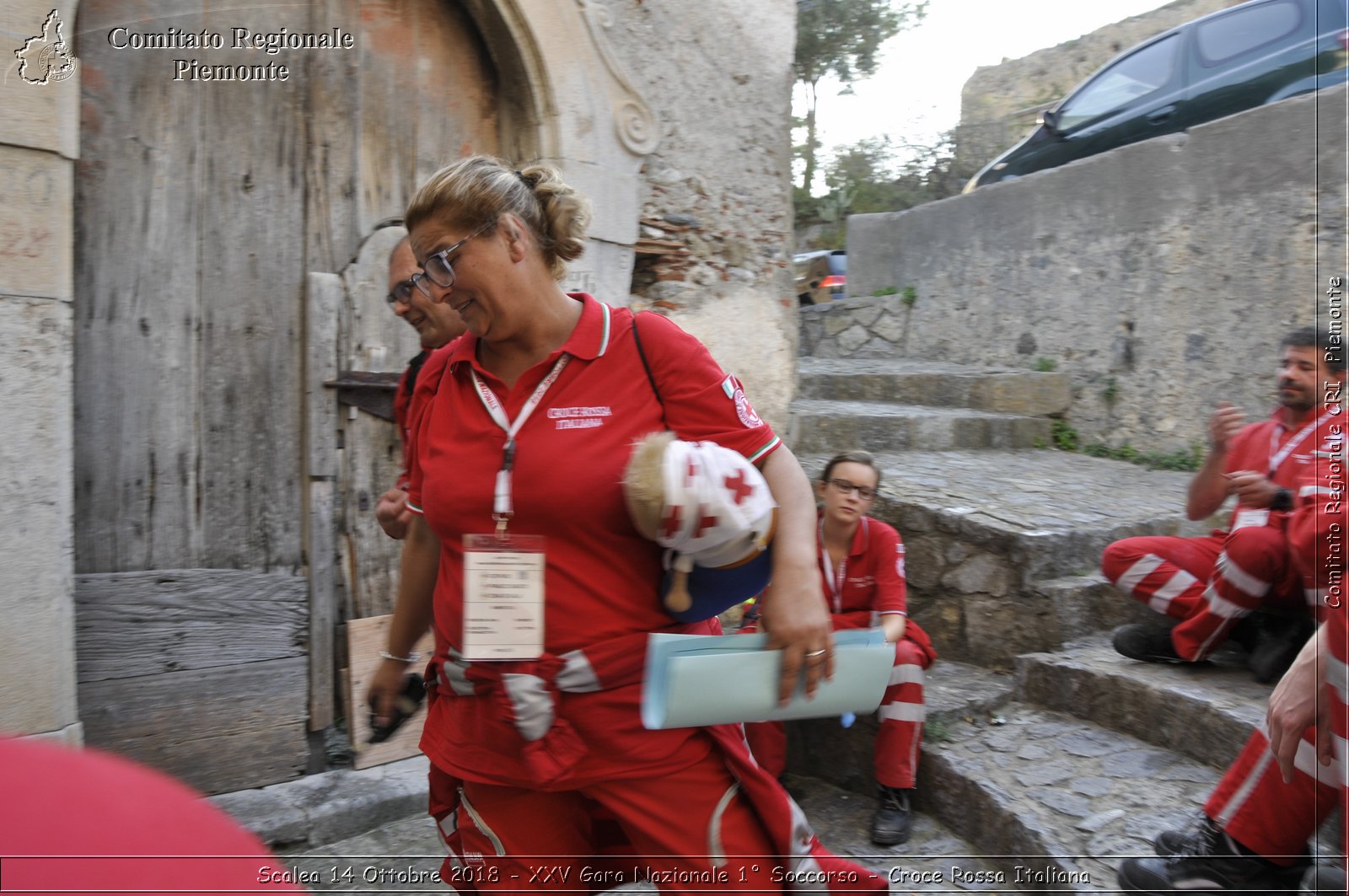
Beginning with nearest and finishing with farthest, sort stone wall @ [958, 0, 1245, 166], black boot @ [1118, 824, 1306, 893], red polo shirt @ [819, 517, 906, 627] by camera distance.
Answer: black boot @ [1118, 824, 1306, 893], red polo shirt @ [819, 517, 906, 627], stone wall @ [958, 0, 1245, 166]

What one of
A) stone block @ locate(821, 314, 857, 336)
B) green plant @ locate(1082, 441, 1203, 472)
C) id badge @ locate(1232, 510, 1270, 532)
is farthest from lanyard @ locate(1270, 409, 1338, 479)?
stone block @ locate(821, 314, 857, 336)

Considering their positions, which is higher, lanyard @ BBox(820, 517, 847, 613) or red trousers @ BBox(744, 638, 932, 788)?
lanyard @ BBox(820, 517, 847, 613)

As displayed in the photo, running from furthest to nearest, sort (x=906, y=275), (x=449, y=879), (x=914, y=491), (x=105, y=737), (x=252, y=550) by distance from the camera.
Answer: (x=906, y=275)
(x=914, y=491)
(x=252, y=550)
(x=105, y=737)
(x=449, y=879)

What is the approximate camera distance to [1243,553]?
3.43 meters

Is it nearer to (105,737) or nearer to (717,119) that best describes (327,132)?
(717,119)

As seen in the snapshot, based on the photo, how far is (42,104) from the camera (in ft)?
9.70

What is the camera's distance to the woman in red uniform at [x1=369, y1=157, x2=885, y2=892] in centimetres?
167

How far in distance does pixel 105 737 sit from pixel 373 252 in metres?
2.05

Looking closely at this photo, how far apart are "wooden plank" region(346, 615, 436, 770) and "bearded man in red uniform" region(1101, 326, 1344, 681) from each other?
2.83m

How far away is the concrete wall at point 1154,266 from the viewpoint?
5234mm

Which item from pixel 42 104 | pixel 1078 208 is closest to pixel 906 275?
pixel 1078 208

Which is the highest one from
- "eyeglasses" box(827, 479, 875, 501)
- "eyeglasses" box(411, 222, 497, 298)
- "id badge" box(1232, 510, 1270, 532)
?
"eyeglasses" box(411, 222, 497, 298)

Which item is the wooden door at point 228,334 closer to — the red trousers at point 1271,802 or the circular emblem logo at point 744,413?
the circular emblem logo at point 744,413

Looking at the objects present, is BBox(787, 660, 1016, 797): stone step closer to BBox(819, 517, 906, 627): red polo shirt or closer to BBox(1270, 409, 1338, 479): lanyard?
BBox(819, 517, 906, 627): red polo shirt
